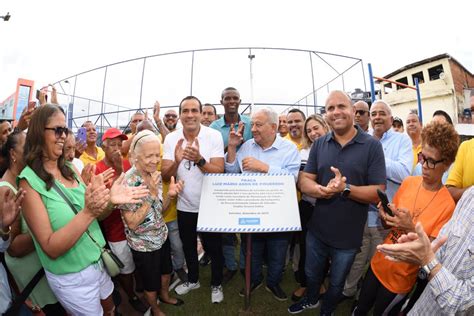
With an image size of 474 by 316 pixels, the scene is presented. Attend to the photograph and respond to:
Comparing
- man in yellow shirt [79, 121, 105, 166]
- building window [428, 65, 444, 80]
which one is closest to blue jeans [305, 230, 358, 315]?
man in yellow shirt [79, 121, 105, 166]

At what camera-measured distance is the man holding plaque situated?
9.80 ft

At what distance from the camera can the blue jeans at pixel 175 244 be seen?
3.44m

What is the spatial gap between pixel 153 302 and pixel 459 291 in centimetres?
266

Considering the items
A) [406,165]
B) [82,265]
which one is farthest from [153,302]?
[406,165]

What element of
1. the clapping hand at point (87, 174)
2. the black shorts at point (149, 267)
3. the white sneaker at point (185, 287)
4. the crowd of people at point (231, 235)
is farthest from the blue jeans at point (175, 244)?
the clapping hand at point (87, 174)

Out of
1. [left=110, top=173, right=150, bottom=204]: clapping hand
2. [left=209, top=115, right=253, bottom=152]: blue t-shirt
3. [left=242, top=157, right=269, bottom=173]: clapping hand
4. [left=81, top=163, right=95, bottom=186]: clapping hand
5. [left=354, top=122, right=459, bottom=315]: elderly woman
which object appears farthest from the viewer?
[left=209, top=115, right=253, bottom=152]: blue t-shirt

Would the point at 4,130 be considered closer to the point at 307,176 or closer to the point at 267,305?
the point at 307,176

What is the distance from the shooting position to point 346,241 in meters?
2.49

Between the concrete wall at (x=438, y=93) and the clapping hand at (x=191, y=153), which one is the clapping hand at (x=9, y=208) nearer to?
the clapping hand at (x=191, y=153)

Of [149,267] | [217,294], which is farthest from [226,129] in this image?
[217,294]

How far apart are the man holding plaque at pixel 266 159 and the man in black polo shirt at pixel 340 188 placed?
1.14 feet

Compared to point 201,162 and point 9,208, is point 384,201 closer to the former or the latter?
point 201,162

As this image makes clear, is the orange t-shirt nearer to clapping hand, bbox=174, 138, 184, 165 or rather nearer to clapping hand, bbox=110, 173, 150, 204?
clapping hand, bbox=110, 173, 150, 204

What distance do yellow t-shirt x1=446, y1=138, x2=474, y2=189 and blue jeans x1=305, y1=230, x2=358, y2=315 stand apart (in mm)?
1085
